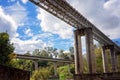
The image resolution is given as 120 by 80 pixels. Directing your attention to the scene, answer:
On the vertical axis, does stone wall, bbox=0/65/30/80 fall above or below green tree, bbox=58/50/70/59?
below

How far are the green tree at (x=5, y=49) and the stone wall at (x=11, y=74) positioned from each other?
2159 centimetres

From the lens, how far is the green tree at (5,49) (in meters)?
34.9

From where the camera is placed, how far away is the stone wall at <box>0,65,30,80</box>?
11709mm

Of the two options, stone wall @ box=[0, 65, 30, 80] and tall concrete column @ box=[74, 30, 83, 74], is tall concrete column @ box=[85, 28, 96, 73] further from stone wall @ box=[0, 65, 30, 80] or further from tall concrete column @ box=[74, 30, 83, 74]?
stone wall @ box=[0, 65, 30, 80]

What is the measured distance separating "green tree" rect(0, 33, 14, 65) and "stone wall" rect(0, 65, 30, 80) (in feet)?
70.8

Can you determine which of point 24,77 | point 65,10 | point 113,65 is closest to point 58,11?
point 65,10

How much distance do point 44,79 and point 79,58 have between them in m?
20.6

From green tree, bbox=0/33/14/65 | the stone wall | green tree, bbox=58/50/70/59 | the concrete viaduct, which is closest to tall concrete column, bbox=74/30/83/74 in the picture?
the concrete viaduct

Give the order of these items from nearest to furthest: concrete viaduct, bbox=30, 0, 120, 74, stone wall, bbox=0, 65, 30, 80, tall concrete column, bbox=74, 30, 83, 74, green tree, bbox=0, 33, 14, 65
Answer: stone wall, bbox=0, 65, 30, 80 → concrete viaduct, bbox=30, 0, 120, 74 → green tree, bbox=0, 33, 14, 65 → tall concrete column, bbox=74, 30, 83, 74

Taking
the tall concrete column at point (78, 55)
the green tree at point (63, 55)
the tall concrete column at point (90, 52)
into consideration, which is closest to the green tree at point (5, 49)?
the tall concrete column at point (78, 55)

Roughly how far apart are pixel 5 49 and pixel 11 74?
23659 mm

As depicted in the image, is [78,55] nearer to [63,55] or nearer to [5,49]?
[5,49]

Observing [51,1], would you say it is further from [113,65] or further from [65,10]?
[113,65]

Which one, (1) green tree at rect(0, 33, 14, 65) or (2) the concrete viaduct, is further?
(1) green tree at rect(0, 33, 14, 65)
